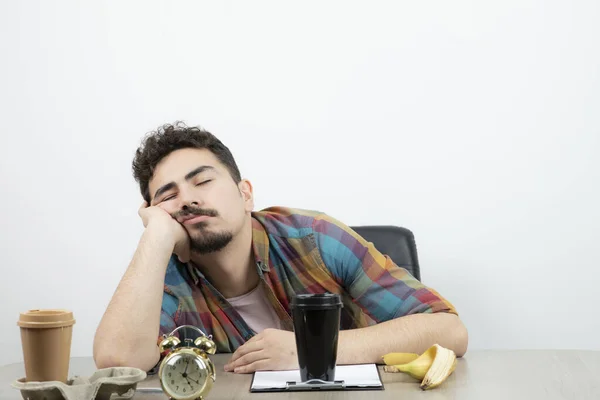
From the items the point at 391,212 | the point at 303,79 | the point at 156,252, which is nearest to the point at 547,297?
the point at 391,212

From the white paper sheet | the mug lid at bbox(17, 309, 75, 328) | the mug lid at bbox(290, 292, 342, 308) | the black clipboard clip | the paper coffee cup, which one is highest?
the mug lid at bbox(290, 292, 342, 308)

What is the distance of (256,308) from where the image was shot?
81.7 inches

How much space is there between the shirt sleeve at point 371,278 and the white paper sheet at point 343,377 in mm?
357

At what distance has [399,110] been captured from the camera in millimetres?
3004

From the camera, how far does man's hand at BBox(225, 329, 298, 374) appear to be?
1.50 metres

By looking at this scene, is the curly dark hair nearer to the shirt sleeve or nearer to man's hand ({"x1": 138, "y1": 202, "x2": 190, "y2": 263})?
man's hand ({"x1": 138, "y1": 202, "x2": 190, "y2": 263})

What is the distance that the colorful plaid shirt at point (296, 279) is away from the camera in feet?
6.39

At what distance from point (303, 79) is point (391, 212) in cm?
64

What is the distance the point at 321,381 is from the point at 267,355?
0.20m

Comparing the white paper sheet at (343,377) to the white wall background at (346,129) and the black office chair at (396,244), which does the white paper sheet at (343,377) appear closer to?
the black office chair at (396,244)

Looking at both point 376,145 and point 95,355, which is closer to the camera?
point 95,355

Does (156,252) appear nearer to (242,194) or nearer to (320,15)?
(242,194)

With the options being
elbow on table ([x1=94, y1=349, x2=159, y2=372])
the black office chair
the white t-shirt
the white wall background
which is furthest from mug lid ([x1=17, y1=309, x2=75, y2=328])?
the white wall background

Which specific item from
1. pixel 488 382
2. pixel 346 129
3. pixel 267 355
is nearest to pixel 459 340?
pixel 488 382
